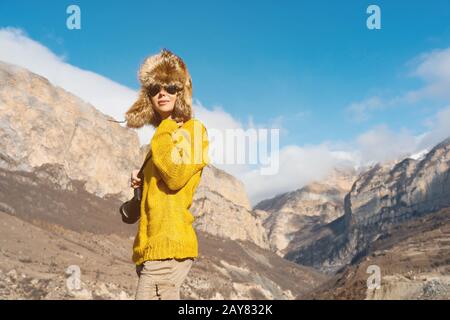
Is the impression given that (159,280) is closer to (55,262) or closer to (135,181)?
(135,181)

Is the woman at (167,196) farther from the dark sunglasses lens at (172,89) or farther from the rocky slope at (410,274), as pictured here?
the rocky slope at (410,274)


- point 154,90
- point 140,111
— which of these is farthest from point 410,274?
point 154,90

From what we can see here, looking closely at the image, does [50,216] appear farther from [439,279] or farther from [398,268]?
[439,279]

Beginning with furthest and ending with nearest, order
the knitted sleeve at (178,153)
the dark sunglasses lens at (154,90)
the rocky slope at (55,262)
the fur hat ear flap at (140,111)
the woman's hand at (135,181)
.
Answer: the rocky slope at (55,262) < the fur hat ear flap at (140,111) < the dark sunglasses lens at (154,90) < the woman's hand at (135,181) < the knitted sleeve at (178,153)

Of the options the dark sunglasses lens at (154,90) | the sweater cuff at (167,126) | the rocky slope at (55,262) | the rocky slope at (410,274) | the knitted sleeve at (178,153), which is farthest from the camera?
the rocky slope at (55,262)

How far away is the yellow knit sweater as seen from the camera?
3.81m

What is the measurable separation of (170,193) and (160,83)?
42.6 inches

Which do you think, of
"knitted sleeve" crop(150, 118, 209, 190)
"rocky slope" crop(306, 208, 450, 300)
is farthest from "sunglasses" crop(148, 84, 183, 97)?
"rocky slope" crop(306, 208, 450, 300)

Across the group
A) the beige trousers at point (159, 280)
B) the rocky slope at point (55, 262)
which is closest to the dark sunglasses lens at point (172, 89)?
the beige trousers at point (159, 280)

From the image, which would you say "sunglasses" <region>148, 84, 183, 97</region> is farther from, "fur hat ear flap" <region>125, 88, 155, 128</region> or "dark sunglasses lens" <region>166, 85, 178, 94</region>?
"fur hat ear flap" <region>125, 88, 155, 128</region>

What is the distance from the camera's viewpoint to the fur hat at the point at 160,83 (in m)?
4.39

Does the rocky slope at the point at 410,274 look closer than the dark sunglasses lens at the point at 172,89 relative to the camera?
No

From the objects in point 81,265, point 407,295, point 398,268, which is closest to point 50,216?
point 81,265
